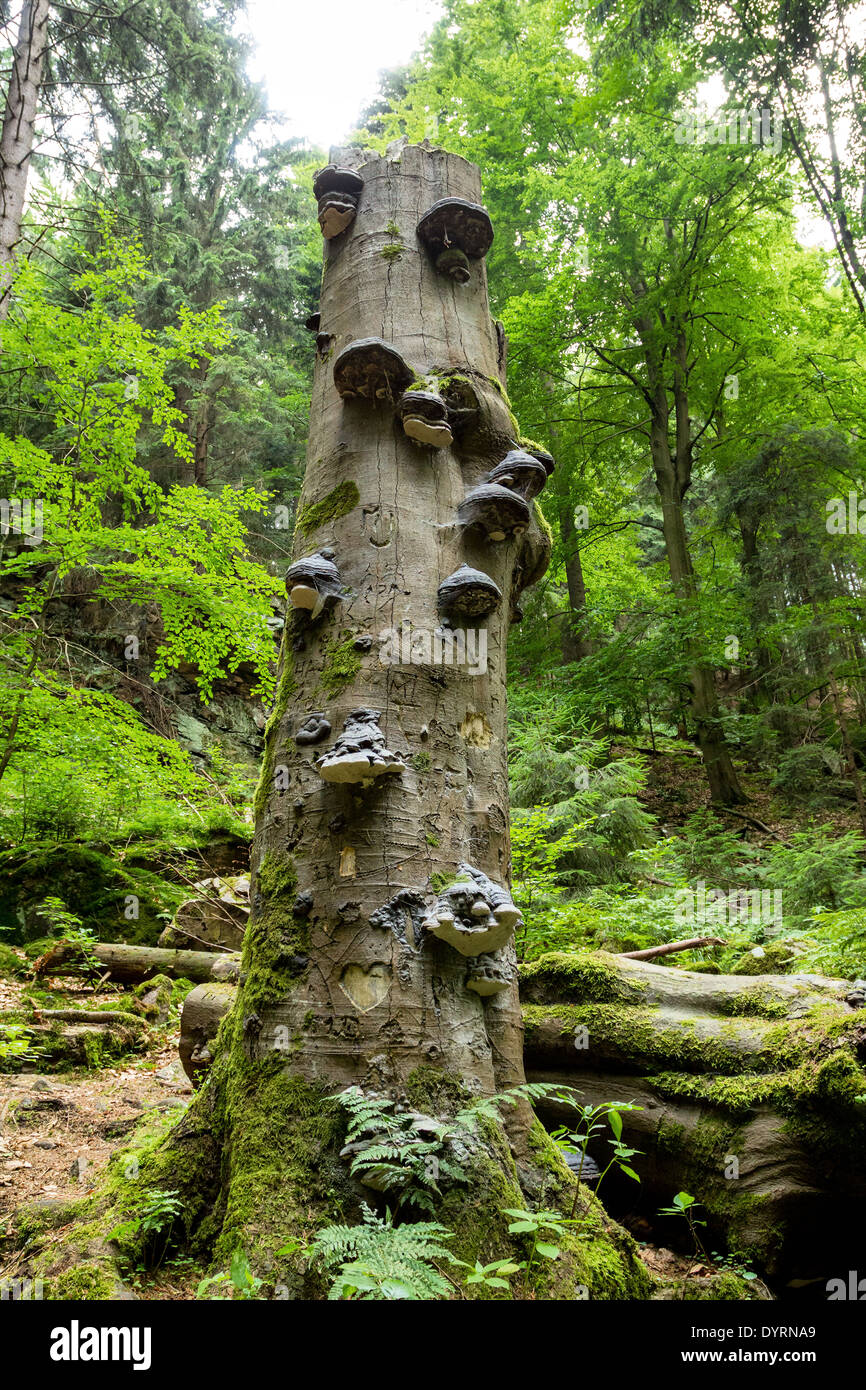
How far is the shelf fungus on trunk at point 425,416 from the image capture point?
10.3ft

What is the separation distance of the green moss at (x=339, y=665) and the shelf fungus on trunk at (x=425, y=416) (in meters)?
0.96

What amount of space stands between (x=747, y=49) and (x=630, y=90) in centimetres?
408

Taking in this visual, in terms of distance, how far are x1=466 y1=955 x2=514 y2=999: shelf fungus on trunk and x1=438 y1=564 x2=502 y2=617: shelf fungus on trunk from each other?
4.31ft

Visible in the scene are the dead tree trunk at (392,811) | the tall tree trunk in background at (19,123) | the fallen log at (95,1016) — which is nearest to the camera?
the dead tree trunk at (392,811)

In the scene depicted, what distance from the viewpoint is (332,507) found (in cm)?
323

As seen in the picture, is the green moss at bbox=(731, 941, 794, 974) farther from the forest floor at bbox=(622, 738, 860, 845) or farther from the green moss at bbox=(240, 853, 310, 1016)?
the forest floor at bbox=(622, 738, 860, 845)

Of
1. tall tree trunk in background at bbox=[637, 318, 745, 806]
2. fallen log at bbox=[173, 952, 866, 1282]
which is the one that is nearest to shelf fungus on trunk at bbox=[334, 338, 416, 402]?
fallen log at bbox=[173, 952, 866, 1282]

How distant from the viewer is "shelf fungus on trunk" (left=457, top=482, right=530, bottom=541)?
3168 millimetres

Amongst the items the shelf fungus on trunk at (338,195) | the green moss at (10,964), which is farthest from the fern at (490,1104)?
the green moss at (10,964)

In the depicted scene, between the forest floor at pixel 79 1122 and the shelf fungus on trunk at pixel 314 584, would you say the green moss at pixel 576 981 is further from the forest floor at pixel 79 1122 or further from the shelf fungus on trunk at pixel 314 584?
the shelf fungus on trunk at pixel 314 584

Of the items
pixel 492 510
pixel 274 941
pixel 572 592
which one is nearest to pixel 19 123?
pixel 492 510

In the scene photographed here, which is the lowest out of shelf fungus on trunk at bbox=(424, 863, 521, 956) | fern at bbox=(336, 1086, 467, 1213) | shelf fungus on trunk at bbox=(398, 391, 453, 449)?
fern at bbox=(336, 1086, 467, 1213)

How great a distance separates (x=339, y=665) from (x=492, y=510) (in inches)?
38.0

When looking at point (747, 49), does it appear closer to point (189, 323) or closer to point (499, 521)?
point (189, 323)
